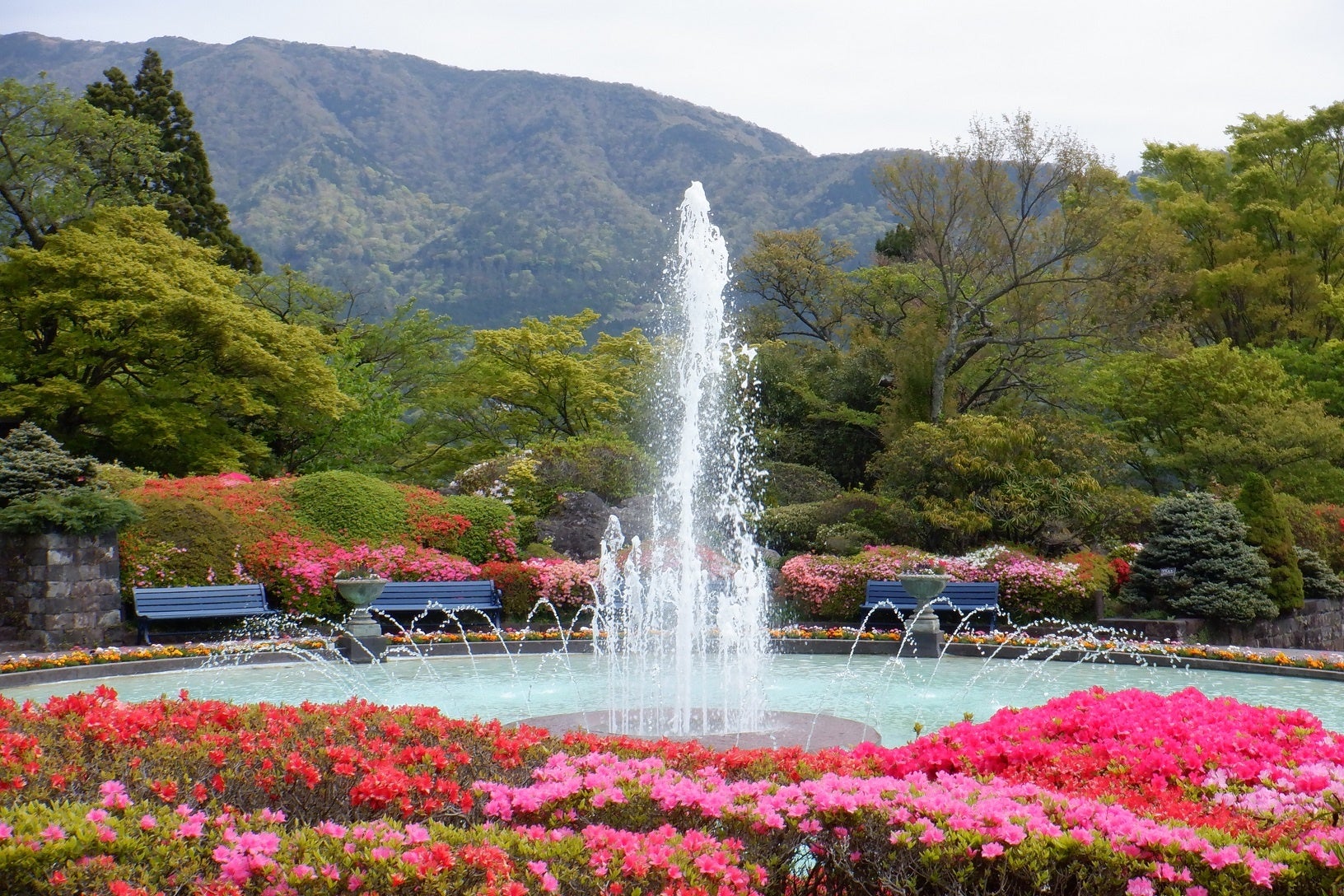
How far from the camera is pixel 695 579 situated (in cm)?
1523

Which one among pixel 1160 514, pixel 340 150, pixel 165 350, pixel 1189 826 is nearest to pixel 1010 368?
pixel 1160 514

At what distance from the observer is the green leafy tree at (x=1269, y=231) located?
27078 millimetres

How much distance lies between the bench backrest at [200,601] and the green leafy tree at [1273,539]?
40.7ft

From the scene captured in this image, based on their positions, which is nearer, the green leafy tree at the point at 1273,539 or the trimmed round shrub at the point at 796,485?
the green leafy tree at the point at 1273,539

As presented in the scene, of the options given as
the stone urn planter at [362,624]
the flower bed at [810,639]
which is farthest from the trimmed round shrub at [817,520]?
the stone urn planter at [362,624]

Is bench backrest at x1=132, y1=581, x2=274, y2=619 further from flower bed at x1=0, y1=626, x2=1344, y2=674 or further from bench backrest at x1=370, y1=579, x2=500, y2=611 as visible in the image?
bench backrest at x1=370, y1=579, x2=500, y2=611

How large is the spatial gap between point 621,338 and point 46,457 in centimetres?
1670

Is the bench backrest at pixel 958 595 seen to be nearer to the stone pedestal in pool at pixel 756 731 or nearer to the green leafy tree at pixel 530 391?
the stone pedestal in pool at pixel 756 731

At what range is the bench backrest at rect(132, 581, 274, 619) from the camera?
524 inches

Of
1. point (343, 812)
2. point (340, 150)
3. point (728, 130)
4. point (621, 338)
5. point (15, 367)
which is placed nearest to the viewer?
point (343, 812)

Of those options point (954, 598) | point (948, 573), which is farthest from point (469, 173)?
point (954, 598)

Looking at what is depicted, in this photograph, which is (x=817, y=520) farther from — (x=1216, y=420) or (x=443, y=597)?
(x=1216, y=420)

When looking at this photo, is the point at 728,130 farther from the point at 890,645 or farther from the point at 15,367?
the point at 890,645

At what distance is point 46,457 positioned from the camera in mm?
13398
